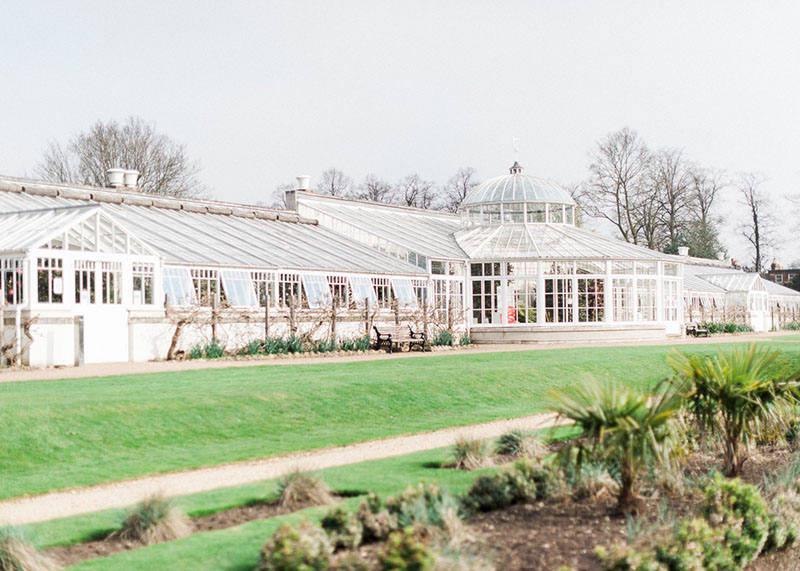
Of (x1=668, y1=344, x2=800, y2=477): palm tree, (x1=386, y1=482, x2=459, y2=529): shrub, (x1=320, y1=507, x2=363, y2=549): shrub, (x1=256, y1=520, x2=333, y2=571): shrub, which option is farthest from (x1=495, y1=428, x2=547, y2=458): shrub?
(x1=256, y1=520, x2=333, y2=571): shrub

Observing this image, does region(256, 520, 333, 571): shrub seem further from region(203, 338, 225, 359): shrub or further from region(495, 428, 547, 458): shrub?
region(203, 338, 225, 359): shrub

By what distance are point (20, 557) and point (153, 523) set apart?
1022 mm

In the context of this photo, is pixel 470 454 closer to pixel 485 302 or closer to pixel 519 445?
pixel 519 445

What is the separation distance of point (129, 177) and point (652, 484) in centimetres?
2862

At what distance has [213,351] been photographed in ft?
75.7

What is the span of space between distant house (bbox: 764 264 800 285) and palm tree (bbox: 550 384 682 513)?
66568mm

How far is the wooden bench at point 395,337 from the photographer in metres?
26.9

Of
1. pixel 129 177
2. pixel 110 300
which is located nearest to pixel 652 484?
pixel 110 300

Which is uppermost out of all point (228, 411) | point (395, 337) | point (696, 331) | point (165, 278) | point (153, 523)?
point (165, 278)

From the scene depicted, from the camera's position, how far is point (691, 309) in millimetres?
43469

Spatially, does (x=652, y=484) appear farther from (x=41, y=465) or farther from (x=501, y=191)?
(x=501, y=191)

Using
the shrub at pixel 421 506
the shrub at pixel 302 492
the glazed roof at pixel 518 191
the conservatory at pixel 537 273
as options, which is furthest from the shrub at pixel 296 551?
the glazed roof at pixel 518 191

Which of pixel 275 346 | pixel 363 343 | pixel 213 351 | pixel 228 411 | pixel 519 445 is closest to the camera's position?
pixel 519 445

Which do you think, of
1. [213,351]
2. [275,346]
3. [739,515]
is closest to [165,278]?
[213,351]
